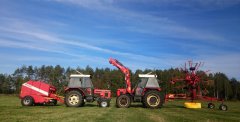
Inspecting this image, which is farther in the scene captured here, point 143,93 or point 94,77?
point 94,77

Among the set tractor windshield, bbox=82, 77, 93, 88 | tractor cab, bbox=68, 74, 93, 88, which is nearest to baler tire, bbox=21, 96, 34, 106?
tractor cab, bbox=68, 74, 93, 88

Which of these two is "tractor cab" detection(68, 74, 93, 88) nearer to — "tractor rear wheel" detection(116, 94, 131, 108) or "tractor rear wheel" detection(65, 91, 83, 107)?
"tractor rear wheel" detection(65, 91, 83, 107)

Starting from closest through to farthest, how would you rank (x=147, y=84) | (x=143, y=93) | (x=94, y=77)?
(x=143, y=93) → (x=147, y=84) → (x=94, y=77)

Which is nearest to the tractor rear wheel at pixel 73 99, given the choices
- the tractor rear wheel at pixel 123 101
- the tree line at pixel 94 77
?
the tractor rear wheel at pixel 123 101

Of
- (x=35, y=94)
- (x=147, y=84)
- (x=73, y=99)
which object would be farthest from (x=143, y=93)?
(x=35, y=94)

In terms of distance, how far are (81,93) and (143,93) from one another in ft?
15.2

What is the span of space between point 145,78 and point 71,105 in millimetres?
5869

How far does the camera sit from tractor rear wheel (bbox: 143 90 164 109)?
21625 millimetres

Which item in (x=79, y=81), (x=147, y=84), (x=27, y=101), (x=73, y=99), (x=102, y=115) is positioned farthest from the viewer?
(x=79, y=81)

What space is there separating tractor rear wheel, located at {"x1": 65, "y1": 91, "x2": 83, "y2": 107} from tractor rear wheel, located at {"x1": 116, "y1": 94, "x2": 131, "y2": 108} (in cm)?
275

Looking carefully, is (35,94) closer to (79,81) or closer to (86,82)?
(79,81)

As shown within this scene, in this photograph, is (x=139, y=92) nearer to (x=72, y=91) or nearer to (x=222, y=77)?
(x=72, y=91)

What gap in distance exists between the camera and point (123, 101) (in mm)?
21719

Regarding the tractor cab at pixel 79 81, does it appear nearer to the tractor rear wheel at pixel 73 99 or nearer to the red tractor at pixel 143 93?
the tractor rear wheel at pixel 73 99
